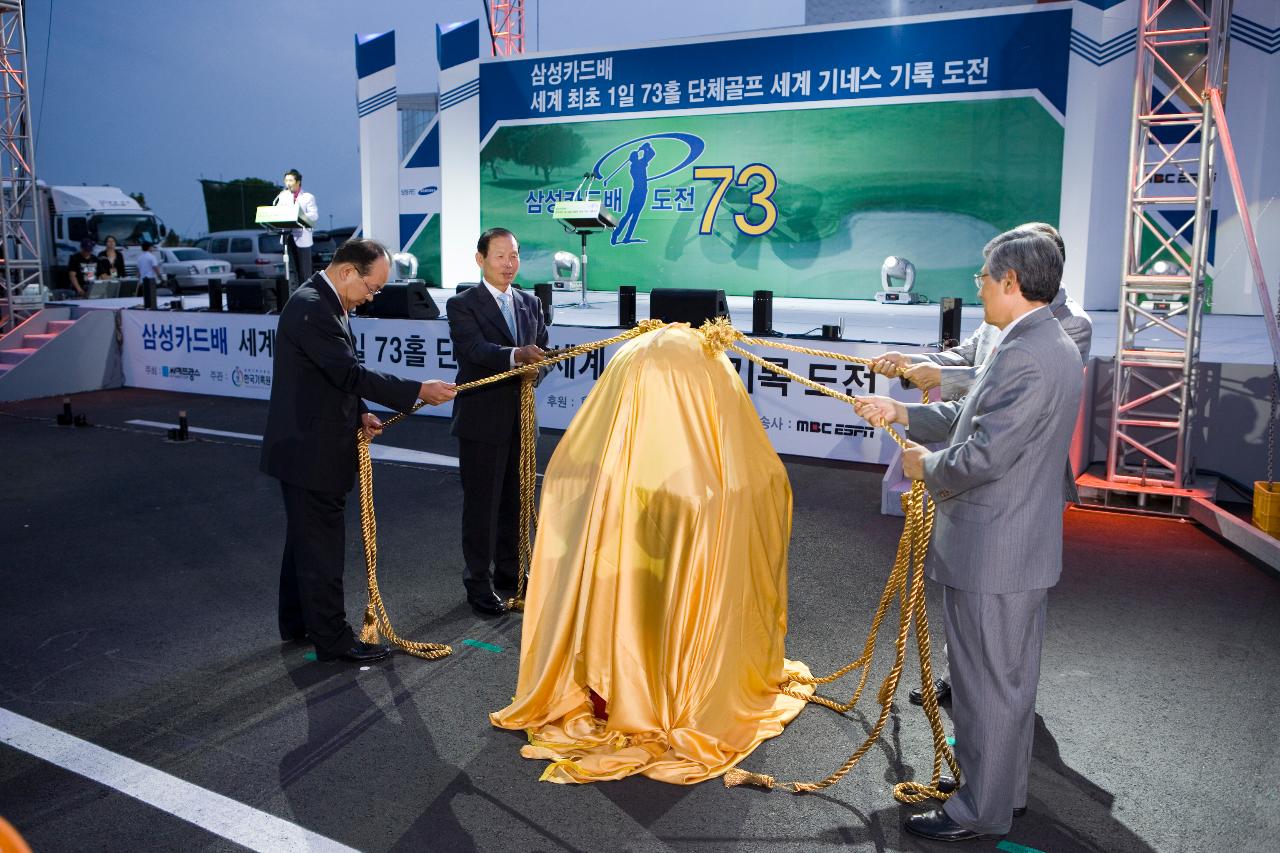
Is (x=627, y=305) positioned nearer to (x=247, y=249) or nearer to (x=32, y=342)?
(x=32, y=342)

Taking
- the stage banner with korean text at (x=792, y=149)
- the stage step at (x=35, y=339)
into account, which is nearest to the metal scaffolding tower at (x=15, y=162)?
the stage step at (x=35, y=339)

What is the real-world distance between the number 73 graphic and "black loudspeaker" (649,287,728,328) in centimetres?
551

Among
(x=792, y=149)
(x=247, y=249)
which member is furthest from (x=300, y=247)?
(x=247, y=249)

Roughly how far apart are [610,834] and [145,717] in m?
1.75

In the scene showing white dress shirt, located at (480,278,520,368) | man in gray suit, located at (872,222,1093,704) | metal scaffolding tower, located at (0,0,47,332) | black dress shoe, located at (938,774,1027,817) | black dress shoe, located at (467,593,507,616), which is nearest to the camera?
black dress shoe, located at (938,774,1027,817)

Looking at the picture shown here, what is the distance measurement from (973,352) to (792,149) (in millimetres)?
9907

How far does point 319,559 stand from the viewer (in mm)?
3779

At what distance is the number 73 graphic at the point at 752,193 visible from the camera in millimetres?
13477

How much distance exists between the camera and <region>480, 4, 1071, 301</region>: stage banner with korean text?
1184 centimetres

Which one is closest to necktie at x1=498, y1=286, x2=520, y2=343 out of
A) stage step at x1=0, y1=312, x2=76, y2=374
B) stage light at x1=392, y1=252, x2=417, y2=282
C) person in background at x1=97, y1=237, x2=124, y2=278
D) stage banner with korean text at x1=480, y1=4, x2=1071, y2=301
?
stage step at x1=0, y1=312, x2=76, y2=374

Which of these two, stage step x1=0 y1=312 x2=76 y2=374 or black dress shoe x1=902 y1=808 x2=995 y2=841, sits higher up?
stage step x1=0 y1=312 x2=76 y2=374

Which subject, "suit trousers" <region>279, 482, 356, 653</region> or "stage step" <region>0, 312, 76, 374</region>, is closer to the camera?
"suit trousers" <region>279, 482, 356, 653</region>

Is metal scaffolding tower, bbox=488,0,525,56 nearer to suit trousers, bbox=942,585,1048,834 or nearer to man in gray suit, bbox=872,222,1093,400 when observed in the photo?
man in gray suit, bbox=872,222,1093,400

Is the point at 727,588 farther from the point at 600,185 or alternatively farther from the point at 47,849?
the point at 600,185
